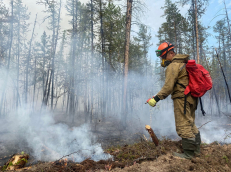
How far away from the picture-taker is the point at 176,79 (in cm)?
294

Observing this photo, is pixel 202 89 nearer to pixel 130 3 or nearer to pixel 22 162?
pixel 22 162

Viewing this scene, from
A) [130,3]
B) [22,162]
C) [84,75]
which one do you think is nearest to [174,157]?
[22,162]

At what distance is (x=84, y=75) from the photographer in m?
16.7

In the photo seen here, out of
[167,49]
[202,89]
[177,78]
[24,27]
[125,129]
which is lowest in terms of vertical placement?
[125,129]

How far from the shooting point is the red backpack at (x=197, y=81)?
275 centimetres

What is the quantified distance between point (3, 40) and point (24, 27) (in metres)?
2.96

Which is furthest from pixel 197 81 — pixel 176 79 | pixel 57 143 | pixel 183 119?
pixel 57 143

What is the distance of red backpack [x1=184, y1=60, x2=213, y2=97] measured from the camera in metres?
2.75

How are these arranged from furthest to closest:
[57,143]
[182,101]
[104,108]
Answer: [104,108], [57,143], [182,101]

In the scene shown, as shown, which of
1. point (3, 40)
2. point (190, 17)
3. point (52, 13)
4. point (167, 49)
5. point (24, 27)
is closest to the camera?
point (167, 49)

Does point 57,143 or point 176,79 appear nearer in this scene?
point 176,79

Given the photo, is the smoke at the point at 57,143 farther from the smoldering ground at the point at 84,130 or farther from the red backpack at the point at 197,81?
the red backpack at the point at 197,81

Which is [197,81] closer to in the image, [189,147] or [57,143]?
[189,147]

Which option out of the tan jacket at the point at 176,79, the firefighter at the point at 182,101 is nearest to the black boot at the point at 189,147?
the firefighter at the point at 182,101
